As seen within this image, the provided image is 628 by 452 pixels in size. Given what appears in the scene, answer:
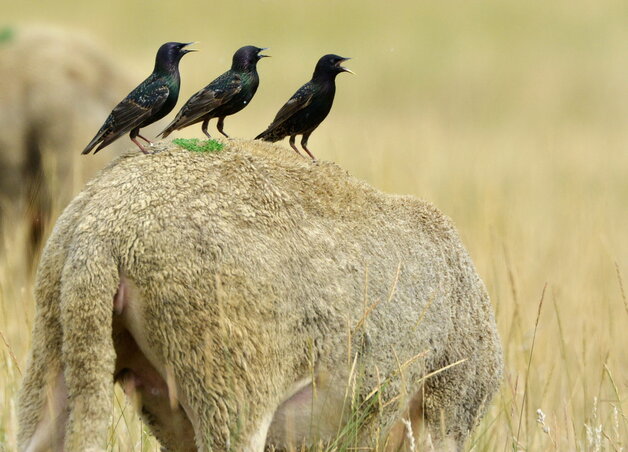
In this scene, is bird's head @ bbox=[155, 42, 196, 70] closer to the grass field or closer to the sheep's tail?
the sheep's tail

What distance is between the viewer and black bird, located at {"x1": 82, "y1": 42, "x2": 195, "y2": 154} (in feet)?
9.96

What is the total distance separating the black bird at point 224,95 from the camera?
10.5 ft

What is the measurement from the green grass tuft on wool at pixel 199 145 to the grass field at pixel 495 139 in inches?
41.1

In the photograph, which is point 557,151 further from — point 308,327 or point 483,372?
point 308,327

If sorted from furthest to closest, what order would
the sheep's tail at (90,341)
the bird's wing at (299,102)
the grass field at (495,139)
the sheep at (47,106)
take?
the sheep at (47,106), the grass field at (495,139), the bird's wing at (299,102), the sheep's tail at (90,341)

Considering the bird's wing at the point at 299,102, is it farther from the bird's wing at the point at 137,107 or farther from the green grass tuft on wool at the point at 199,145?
the bird's wing at the point at 137,107

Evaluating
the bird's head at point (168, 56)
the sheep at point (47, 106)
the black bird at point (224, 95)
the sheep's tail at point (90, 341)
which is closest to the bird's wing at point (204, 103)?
the black bird at point (224, 95)

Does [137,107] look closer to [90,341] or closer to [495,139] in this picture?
[90,341]

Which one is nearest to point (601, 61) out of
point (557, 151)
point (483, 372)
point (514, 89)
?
point (514, 89)

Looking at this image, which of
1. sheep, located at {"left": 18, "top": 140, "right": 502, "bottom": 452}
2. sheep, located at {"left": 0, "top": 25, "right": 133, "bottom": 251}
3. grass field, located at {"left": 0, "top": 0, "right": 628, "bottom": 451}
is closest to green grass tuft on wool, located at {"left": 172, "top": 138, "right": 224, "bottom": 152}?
sheep, located at {"left": 18, "top": 140, "right": 502, "bottom": 452}

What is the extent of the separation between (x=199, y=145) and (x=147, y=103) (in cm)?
21

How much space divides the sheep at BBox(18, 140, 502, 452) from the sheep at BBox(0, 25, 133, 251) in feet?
14.5

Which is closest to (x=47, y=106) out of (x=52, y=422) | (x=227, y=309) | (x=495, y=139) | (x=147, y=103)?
(x=147, y=103)

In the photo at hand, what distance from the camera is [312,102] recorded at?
138 inches
